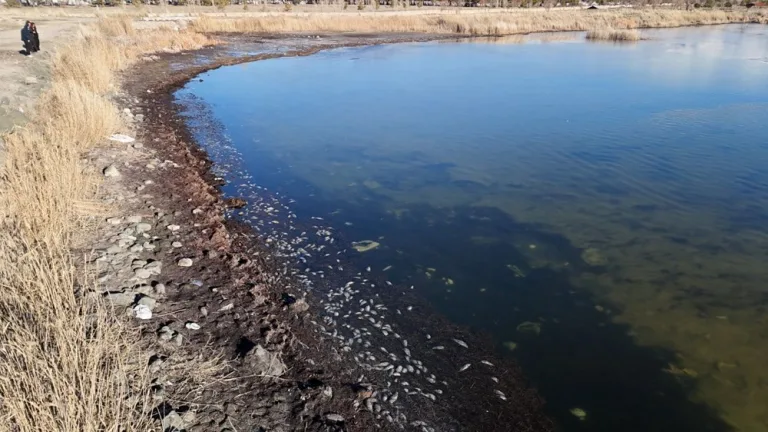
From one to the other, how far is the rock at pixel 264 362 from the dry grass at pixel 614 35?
136ft

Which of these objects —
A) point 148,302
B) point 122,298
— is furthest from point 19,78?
point 148,302

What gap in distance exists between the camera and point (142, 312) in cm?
550

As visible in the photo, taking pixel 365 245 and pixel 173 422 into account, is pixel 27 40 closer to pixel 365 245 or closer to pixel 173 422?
pixel 365 245

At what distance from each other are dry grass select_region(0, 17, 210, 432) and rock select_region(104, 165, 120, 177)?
1.57ft

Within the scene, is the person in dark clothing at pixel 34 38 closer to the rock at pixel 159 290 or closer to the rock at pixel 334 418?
the rock at pixel 159 290

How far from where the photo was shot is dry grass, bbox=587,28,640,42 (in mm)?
38800

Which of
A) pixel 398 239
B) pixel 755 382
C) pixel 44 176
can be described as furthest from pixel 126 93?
pixel 755 382

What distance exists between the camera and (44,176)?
7.32m

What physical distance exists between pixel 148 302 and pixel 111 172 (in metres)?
4.84

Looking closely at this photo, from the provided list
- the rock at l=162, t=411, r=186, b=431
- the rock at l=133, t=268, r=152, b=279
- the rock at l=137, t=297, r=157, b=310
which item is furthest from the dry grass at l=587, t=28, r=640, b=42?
the rock at l=162, t=411, r=186, b=431

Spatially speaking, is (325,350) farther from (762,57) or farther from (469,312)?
(762,57)

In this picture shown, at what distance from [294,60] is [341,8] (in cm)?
3744

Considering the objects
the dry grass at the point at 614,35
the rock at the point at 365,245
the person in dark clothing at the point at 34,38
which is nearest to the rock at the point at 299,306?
the rock at the point at 365,245

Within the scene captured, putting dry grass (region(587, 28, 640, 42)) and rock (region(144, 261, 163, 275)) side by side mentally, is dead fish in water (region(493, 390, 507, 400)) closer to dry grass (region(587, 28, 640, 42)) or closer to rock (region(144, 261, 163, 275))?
rock (region(144, 261, 163, 275))
